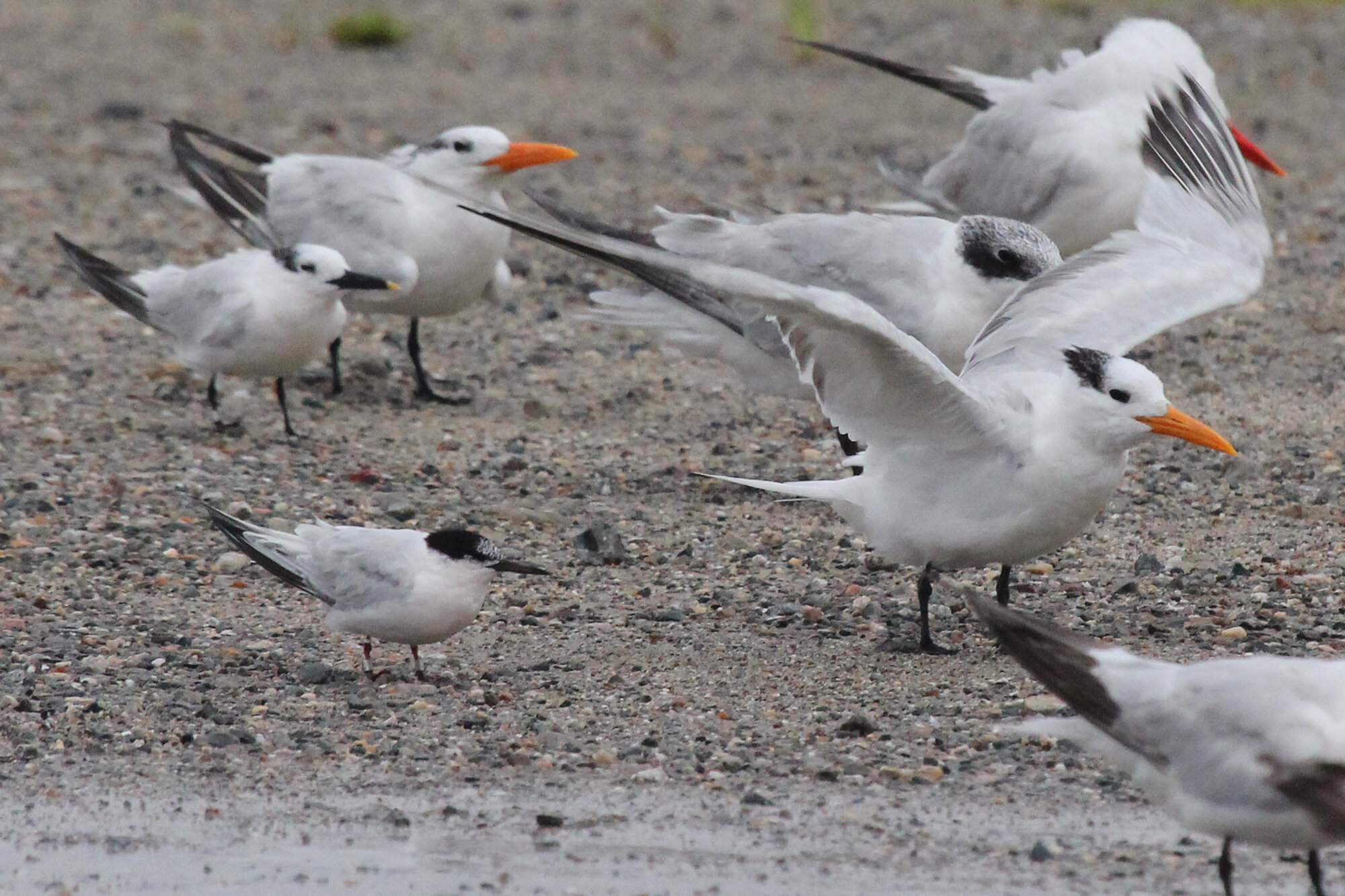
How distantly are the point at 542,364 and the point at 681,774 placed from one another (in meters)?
3.88

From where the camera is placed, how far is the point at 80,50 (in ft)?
46.9

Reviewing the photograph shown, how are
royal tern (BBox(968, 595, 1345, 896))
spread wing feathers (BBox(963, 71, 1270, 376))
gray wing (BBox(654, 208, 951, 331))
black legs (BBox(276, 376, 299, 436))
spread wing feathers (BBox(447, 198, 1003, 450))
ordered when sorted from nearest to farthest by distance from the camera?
1. royal tern (BBox(968, 595, 1345, 896))
2. spread wing feathers (BBox(447, 198, 1003, 450))
3. spread wing feathers (BBox(963, 71, 1270, 376))
4. gray wing (BBox(654, 208, 951, 331))
5. black legs (BBox(276, 376, 299, 436))

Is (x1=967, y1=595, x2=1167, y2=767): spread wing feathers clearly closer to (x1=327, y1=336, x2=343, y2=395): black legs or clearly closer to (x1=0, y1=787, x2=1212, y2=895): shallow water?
(x1=0, y1=787, x2=1212, y2=895): shallow water

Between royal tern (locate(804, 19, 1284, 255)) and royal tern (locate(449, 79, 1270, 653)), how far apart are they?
6.66ft

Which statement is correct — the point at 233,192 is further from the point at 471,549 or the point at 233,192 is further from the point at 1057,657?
the point at 1057,657

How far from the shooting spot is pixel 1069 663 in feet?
12.3

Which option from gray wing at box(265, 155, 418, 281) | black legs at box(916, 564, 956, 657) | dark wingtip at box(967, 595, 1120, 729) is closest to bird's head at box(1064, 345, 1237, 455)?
black legs at box(916, 564, 956, 657)

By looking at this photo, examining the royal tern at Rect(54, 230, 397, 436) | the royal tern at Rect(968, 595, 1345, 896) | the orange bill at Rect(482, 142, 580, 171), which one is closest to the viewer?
the royal tern at Rect(968, 595, 1345, 896)

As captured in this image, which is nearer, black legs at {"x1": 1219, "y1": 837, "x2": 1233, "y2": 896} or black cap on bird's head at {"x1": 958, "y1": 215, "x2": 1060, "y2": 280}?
black legs at {"x1": 1219, "y1": 837, "x2": 1233, "y2": 896}

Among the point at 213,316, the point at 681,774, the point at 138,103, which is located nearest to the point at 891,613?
the point at 681,774

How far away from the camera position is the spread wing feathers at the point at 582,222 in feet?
19.3

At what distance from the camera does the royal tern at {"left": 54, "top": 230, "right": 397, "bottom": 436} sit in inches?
268

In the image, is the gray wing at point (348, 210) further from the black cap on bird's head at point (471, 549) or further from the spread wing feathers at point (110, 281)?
the black cap on bird's head at point (471, 549)

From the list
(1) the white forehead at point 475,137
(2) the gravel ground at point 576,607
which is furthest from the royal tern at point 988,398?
(1) the white forehead at point 475,137
